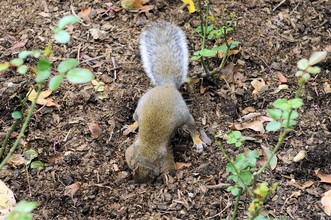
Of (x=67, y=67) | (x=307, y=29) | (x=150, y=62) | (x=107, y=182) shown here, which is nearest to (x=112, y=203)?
(x=107, y=182)

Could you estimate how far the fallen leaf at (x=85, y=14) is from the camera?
4.58 metres

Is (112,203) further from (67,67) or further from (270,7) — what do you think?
(270,7)

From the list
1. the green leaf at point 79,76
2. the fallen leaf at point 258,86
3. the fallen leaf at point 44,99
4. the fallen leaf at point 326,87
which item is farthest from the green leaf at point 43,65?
the fallen leaf at point 326,87

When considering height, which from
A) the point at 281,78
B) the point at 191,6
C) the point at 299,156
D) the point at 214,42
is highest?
the point at 191,6

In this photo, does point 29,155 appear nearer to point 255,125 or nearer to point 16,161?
point 16,161

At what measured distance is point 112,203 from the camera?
3393 millimetres

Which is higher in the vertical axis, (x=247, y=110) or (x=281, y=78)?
(x=281, y=78)

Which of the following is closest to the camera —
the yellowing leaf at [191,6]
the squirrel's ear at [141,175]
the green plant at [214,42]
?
the squirrel's ear at [141,175]

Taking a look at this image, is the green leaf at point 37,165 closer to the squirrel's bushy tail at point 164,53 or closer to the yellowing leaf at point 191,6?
the squirrel's bushy tail at point 164,53

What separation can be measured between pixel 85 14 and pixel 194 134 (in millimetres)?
1586

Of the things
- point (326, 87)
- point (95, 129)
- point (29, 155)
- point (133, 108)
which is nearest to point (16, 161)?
point (29, 155)

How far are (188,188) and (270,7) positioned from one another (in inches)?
79.6

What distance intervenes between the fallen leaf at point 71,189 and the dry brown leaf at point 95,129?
44 centimetres

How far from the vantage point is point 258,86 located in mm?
4129
